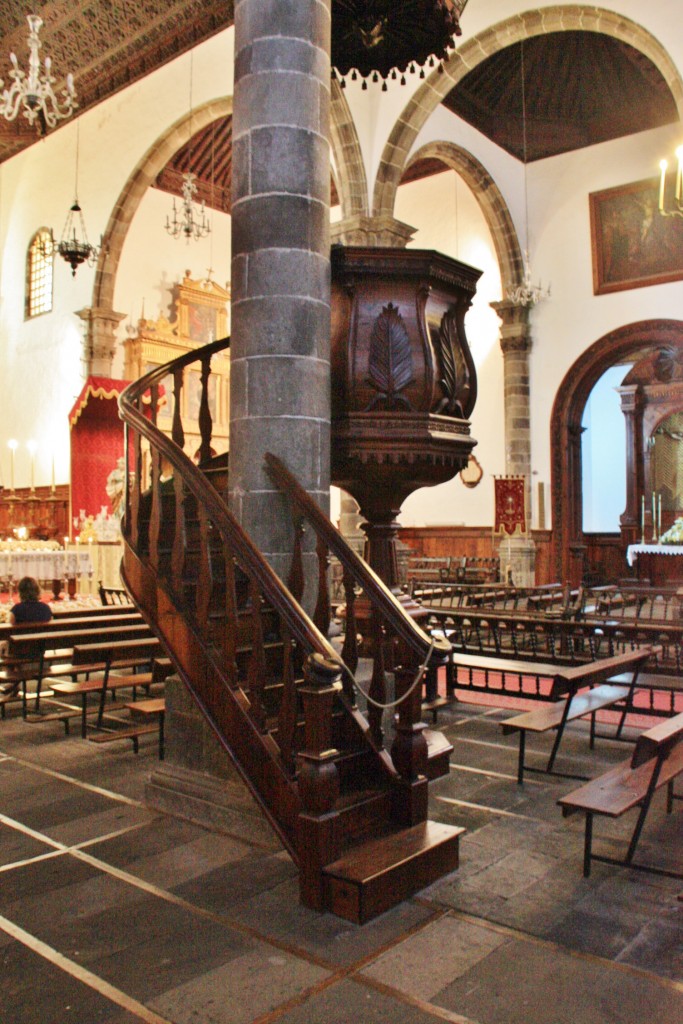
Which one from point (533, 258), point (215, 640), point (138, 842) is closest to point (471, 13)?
point (533, 258)

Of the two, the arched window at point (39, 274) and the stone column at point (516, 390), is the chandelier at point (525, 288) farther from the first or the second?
the arched window at point (39, 274)

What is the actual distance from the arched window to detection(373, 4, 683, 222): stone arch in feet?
24.9

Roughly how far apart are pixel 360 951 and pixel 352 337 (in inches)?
106

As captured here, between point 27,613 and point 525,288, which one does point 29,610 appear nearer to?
point 27,613

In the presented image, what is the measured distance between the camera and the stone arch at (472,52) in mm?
10805

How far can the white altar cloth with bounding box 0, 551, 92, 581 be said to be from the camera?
10898mm

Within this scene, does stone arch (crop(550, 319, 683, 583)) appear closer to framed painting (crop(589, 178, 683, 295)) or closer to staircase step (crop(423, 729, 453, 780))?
framed painting (crop(589, 178, 683, 295))

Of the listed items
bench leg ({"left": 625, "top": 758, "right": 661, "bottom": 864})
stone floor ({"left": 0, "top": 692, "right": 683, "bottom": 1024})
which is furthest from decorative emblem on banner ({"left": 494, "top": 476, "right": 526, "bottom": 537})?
bench leg ({"left": 625, "top": 758, "right": 661, "bottom": 864})

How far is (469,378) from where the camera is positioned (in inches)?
176

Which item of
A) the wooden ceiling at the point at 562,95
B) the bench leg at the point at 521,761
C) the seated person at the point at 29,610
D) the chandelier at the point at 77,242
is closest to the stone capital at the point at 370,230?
the wooden ceiling at the point at 562,95

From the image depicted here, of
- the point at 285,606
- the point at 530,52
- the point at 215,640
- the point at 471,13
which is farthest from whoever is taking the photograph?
the point at 530,52

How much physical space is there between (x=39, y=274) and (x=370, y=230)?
27.6ft

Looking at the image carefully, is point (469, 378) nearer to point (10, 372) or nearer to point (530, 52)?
point (530, 52)

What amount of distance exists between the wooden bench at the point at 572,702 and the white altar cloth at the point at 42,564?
8072 mm
